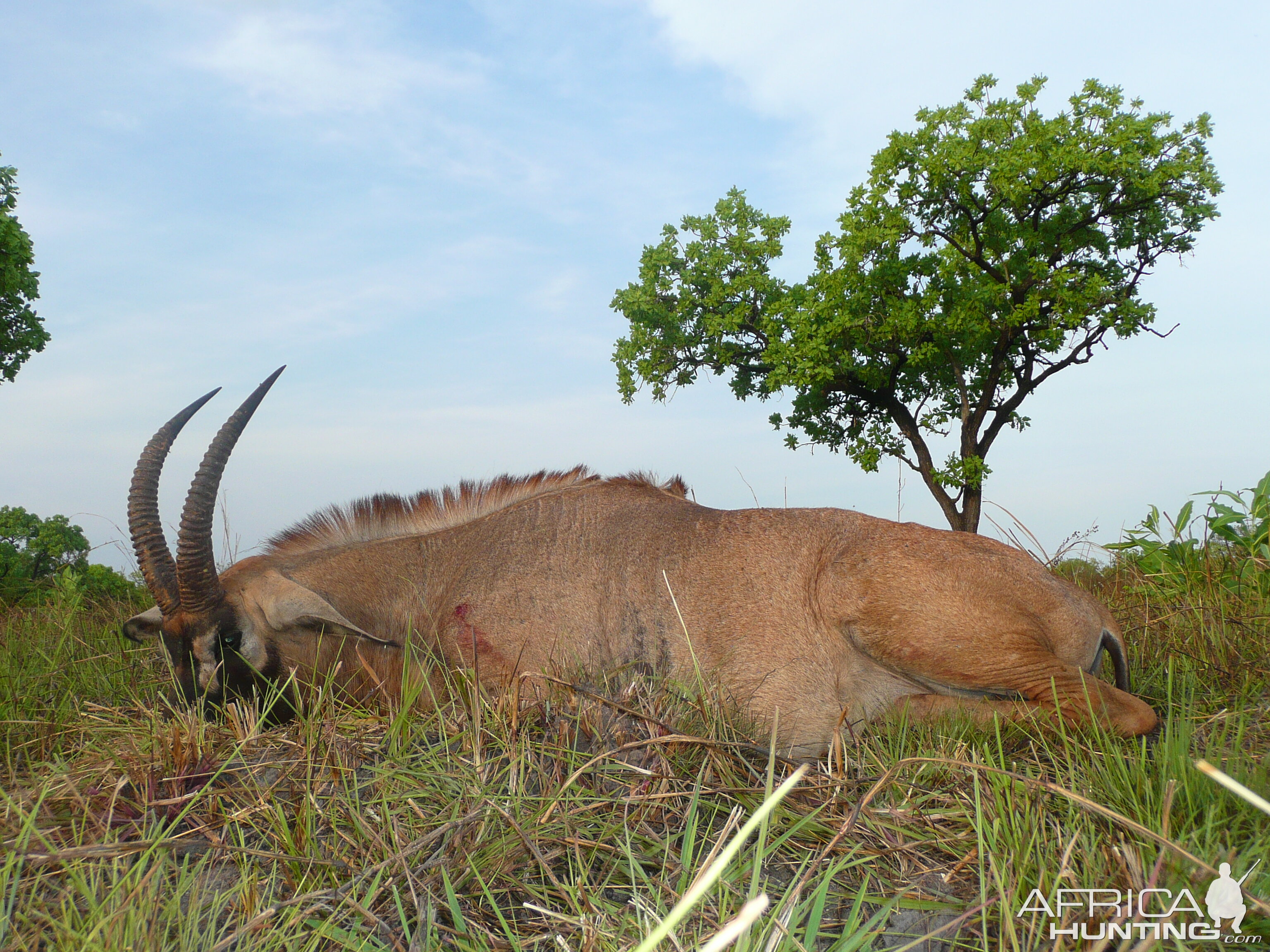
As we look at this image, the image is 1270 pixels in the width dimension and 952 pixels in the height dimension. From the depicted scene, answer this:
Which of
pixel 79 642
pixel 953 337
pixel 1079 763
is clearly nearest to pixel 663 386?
pixel 953 337

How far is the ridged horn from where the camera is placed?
5.29 meters

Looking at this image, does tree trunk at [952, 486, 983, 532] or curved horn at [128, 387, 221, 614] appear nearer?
curved horn at [128, 387, 221, 614]

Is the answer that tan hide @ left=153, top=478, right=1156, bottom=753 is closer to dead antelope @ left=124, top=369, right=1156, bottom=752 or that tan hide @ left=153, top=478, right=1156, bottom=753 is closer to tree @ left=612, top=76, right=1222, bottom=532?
dead antelope @ left=124, top=369, right=1156, bottom=752

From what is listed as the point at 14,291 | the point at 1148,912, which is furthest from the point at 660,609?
the point at 14,291

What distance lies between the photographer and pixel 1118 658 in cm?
544

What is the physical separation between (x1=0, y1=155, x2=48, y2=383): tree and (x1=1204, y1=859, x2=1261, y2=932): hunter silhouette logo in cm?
1762

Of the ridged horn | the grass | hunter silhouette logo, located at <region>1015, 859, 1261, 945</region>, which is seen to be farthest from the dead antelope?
hunter silhouette logo, located at <region>1015, 859, 1261, 945</region>

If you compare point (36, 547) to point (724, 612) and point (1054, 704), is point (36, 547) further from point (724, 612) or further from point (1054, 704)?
point (1054, 704)

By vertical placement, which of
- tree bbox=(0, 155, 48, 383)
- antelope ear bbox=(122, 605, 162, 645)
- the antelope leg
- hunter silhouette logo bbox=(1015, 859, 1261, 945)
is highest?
tree bbox=(0, 155, 48, 383)

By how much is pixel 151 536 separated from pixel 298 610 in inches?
43.5

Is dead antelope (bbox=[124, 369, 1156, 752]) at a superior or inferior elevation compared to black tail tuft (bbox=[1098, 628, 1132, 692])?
superior

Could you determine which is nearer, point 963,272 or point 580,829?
point 580,829

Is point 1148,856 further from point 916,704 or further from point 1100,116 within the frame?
point 1100,116

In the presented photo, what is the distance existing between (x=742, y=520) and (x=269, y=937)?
3.99 meters
